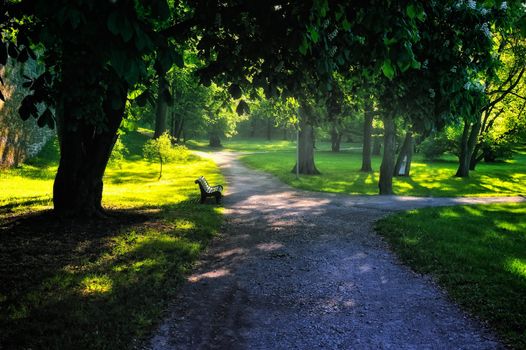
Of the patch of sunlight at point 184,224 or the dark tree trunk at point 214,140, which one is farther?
the dark tree trunk at point 214,140

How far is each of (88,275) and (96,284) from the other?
0.44 metres

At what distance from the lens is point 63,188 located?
10.2 metres

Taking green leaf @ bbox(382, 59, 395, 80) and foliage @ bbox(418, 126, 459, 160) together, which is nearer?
green leaf @ bbox(382, 59, 395, 80)

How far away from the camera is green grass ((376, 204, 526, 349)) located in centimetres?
590

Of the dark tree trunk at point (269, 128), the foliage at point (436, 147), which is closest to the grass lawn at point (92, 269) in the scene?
the foliage at point (436, 147)

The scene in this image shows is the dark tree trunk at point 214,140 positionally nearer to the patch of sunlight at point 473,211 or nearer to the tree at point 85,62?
the patch of sunlight at point 473,211

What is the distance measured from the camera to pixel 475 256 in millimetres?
8469

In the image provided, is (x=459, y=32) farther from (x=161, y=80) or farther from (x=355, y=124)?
(x=355, y=124)

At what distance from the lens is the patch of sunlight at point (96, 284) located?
6109mm

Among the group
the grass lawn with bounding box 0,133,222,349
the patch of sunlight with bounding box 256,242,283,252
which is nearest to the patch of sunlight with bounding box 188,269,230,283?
the grass lawn with bounding box 0,133,222,349

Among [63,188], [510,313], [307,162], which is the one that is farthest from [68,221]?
[307,162]

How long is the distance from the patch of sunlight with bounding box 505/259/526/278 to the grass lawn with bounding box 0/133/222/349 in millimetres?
6006

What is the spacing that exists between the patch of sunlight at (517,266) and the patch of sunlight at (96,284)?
7012 millimetres

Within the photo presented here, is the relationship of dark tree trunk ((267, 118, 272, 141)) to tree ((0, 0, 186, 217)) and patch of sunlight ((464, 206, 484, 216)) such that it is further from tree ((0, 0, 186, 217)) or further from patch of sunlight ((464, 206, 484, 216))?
tree ((0, 0, 186, 217))
